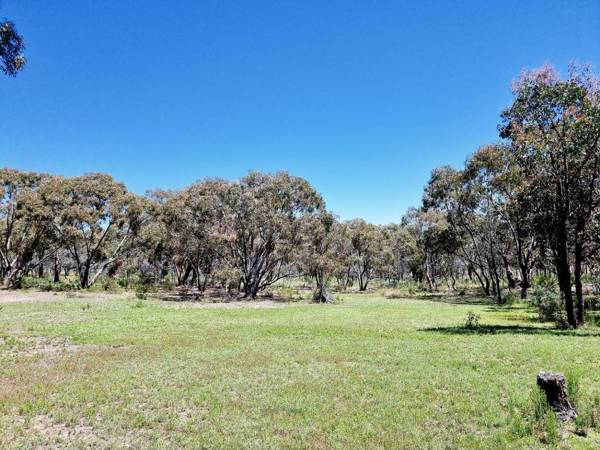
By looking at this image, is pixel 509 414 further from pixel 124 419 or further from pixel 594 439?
pixel 124 419

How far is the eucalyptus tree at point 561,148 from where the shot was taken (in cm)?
1680

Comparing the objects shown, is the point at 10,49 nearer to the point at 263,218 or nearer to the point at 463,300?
the point at 263,218

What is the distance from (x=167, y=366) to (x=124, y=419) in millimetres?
3625

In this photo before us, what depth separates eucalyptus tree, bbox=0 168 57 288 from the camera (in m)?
40.4

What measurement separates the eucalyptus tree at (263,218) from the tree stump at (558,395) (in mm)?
30707

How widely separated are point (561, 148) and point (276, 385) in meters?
16.0

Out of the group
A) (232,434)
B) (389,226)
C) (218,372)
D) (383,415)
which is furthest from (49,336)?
(389,226)

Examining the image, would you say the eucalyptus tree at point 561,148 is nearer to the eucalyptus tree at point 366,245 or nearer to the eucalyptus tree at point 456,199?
the eucalyptus tree at point 456,199

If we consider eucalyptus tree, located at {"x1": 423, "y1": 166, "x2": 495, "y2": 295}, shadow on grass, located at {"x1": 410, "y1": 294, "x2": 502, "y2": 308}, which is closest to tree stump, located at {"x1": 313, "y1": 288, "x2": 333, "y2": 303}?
shadow on grass, located at {"x1": 410, "y1": 294, "x2": 502, "y2": 308}

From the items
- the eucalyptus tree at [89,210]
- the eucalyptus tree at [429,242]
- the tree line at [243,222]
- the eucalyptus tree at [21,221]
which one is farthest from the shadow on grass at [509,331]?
the eucalyptus tree at [21,221]

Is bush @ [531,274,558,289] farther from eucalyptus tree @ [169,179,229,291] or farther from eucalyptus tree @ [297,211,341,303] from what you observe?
eucalyptus tree @ [169,179,229,291]

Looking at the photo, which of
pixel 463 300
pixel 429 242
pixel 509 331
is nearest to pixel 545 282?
pixel 463 300

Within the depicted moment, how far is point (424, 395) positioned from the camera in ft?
28.2

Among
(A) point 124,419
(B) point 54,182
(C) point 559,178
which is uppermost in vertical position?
(B) point 54,182
